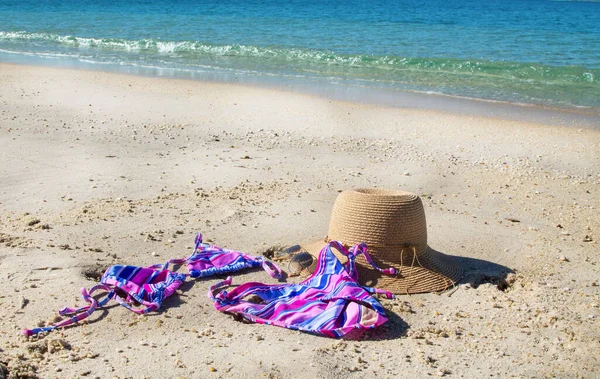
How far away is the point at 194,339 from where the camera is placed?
14.6 ft

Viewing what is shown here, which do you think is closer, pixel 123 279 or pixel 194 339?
pixel 194 339

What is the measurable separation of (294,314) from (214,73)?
13.3 meters

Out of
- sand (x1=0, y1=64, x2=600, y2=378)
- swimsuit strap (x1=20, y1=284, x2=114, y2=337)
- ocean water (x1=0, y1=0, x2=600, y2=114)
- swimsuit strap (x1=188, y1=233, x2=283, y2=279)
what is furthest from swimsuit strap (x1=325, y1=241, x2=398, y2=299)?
ocean water (x1=0, y1=0, x2=600, y2=114)

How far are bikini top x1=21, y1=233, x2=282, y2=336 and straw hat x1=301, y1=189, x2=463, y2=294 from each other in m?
0.69

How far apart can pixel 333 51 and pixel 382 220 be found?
17118 mm

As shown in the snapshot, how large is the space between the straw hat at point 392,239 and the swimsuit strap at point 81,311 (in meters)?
1.75

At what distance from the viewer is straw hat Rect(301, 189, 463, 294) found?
5.31 metres

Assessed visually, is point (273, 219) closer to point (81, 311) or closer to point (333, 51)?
point (81, 311)

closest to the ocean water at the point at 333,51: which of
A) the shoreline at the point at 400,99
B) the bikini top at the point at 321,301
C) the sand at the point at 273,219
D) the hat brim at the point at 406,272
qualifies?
the shoreline at the point at 400,99

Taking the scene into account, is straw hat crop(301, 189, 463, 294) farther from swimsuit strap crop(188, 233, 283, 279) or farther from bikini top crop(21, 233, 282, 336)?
bikini top crop(21, 233, 282, 336)

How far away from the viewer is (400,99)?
1398cm

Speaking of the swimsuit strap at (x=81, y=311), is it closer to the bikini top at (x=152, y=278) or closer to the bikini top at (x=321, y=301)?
the bikini top at (x=152, y=278)

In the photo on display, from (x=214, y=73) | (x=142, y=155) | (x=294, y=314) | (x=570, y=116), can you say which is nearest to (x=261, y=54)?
(x=214, y=73)

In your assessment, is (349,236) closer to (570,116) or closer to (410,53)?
(570,116)
